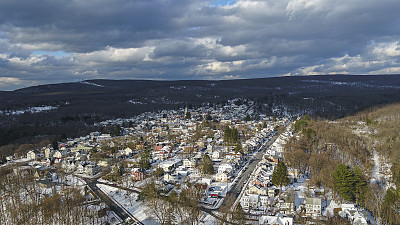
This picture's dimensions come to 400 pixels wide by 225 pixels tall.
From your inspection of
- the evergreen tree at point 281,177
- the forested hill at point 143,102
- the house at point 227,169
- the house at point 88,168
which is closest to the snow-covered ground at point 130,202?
the house at point 88,168

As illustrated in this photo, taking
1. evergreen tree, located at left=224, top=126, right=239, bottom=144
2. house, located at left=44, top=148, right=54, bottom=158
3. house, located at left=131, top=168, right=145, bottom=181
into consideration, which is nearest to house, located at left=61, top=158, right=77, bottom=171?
house, located at left=44, top=148, right=54, bottom=158

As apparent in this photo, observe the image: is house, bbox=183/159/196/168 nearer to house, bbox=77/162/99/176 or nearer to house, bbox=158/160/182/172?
house, bbox=158/160/182/172

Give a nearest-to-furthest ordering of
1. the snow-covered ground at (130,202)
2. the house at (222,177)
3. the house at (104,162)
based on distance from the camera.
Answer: the snow-covered ground at (130,202), the house at (222,177), the house at (104,162)

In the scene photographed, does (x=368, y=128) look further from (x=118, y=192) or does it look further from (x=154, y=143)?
(x=118, y=192)

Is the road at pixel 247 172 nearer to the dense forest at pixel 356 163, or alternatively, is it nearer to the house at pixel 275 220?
the dense forest at pixel 356 163

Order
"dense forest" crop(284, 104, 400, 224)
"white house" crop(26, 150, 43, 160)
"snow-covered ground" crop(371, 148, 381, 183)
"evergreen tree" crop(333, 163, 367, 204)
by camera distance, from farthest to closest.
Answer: "white house" crop(26, 150, 43, 160) < "snow-covered ground" crop(371, 148, 381, 183) < "evergreen tree" crop(333, 163, 367, 204) < "dense forest" crop(284, 104, 400, 224)

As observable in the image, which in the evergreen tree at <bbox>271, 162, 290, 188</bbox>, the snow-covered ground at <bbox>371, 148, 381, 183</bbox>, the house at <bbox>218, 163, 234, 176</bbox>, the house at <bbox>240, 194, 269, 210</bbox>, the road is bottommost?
the road
